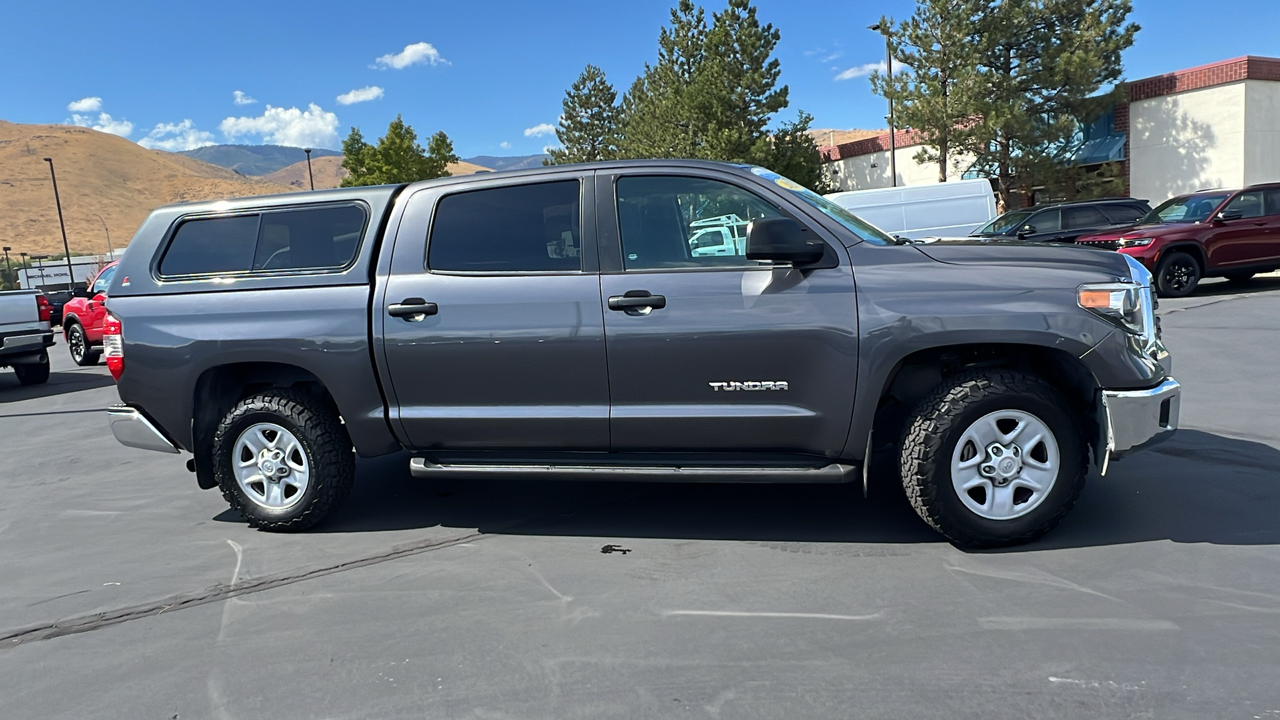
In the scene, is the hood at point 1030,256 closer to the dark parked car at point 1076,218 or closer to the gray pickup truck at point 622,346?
the gray pickup truck at point 622,346

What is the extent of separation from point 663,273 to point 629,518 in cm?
145

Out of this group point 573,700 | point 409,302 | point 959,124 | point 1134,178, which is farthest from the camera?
point 959,124

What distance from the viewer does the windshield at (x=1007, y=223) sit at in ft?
54.3

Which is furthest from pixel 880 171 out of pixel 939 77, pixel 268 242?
pixel 268 242

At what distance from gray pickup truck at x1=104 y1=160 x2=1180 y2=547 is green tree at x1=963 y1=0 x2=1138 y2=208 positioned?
23533mm

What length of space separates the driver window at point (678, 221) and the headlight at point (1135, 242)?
12403mm

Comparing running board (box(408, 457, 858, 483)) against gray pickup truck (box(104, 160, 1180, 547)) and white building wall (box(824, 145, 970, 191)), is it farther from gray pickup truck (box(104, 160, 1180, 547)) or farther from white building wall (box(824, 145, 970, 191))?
white building wall (box(824, 145, 970, 191))

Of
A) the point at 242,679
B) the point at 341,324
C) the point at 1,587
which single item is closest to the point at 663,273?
the point at 341,324

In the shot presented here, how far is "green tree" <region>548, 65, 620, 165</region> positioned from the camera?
5559 centimetres

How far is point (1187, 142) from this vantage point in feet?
78.5

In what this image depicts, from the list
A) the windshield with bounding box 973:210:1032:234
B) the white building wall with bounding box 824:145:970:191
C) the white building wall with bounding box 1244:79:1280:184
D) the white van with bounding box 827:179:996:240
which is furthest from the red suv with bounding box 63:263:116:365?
the white building wall with bounding box 1244:79:1280:184

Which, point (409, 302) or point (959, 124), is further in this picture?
point (959, 124)

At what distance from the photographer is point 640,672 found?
3184 millimetres

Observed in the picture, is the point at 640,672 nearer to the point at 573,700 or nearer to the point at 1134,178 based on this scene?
the point at 573,700
